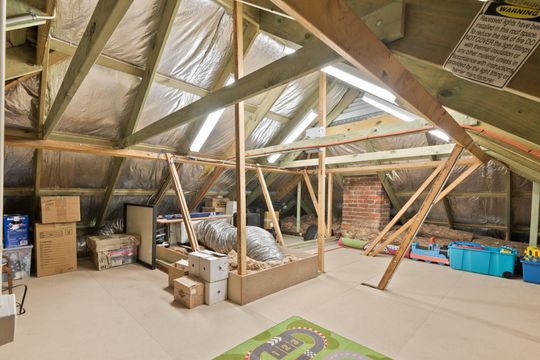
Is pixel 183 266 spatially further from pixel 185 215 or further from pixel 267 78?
pixel 267 78

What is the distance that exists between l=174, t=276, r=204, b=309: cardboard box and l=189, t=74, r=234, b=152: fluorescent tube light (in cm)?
235

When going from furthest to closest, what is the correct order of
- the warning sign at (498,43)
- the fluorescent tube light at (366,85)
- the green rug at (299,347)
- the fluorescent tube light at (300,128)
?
the fluorescent tube light at (300,128) < the fluorescent tube light at (366,85) < the green rug at (299,347) < the warning sign at (498,43)

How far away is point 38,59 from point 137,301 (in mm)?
2651

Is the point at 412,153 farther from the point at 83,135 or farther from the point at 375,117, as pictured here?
the point at 83,135

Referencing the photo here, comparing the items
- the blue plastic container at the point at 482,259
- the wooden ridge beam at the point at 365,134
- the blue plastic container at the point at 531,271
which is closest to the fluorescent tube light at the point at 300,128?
the wooden ridge beam at the point at 365,134

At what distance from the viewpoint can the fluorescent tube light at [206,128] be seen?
394 centimetres

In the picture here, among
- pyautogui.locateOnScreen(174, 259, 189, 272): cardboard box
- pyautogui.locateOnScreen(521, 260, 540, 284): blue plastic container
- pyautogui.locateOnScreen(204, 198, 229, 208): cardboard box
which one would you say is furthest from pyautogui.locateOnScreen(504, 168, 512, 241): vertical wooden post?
pyautogui.locateOnScreen(204, 198, 229, 208): cardboard box

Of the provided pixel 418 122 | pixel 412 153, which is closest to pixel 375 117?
pixel 412 153

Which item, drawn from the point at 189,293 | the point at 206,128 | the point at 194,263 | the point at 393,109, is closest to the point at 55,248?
the point at 194,263

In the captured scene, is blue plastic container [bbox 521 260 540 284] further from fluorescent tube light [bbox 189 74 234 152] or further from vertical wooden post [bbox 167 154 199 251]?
fluorescent tube light [bbox 189 74 234 152]

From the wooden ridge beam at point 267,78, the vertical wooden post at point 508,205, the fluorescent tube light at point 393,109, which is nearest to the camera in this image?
the wooden ridge beam at point 267,78

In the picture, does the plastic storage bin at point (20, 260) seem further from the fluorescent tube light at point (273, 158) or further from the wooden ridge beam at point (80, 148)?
the fluorescent tube light at point (273, 158)

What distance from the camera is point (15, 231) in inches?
137

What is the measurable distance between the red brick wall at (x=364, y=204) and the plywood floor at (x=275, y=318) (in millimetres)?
2397
